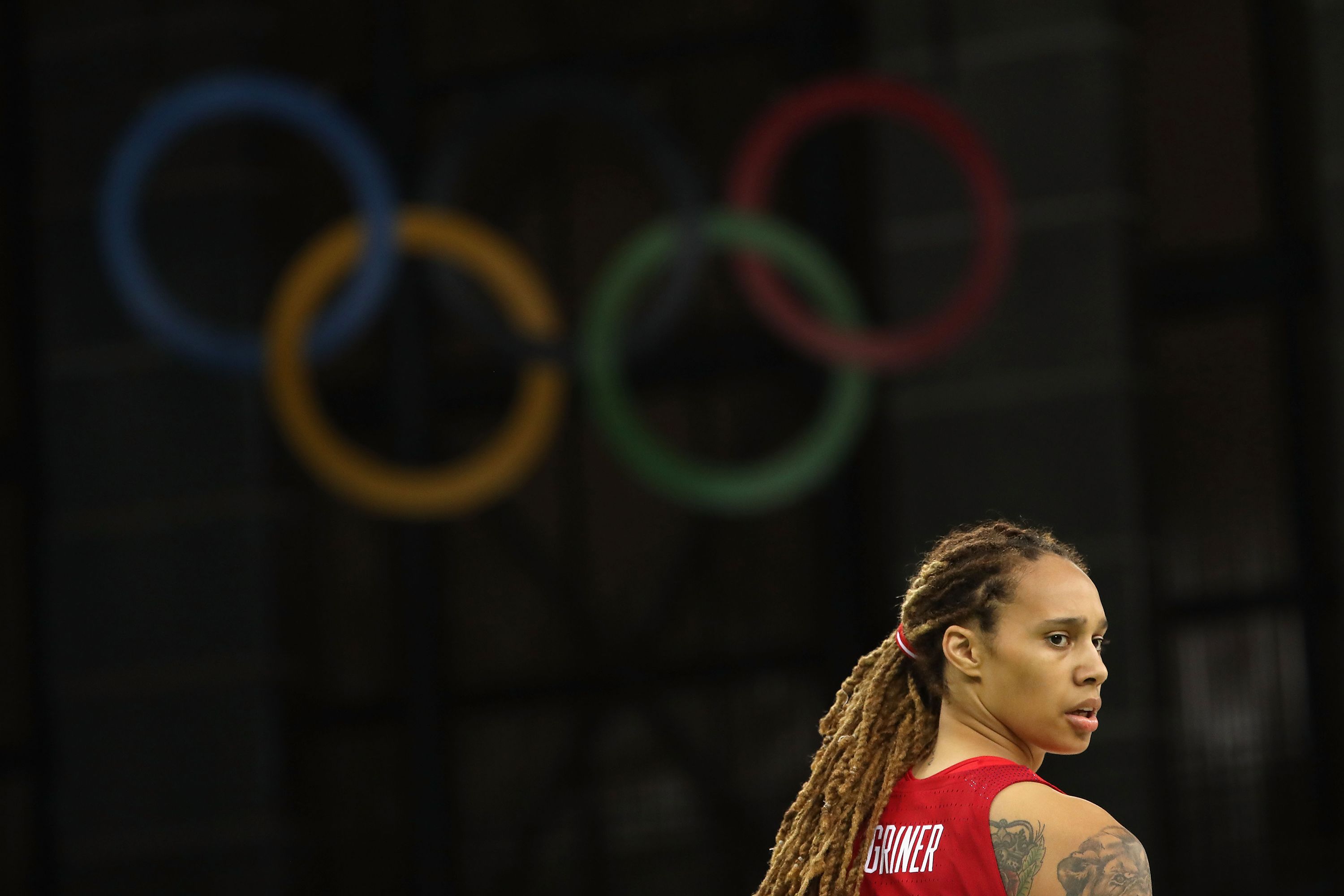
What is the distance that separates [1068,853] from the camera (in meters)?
3.06

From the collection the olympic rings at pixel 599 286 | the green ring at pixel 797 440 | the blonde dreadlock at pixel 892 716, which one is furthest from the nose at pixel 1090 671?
the green ring at pixel 797 440

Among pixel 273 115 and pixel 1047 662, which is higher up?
pixel 273 115

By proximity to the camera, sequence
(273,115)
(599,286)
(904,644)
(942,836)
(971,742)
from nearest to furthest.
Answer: (942,836)
(971,742)
(904,644)
(273,115)
(599,286)

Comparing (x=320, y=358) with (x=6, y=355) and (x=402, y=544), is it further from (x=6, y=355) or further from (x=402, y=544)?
(x=6, y=355)

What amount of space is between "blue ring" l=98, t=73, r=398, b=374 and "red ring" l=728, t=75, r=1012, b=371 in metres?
1.97

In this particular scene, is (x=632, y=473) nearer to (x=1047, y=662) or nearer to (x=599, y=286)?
(x=599, y=286)

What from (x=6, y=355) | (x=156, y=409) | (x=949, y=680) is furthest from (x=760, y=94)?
(x=949, y=680)

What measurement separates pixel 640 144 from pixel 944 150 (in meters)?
1.90

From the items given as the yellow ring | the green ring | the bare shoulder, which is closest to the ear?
the bare shoulder

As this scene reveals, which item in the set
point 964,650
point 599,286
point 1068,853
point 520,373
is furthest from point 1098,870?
point 520,373

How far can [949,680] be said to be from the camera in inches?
134

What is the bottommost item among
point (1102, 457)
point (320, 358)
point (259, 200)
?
point (1102, 457)

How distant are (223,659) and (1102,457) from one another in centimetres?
546

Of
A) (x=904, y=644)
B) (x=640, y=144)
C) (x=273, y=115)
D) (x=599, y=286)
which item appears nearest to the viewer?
(x=904, y=644)
